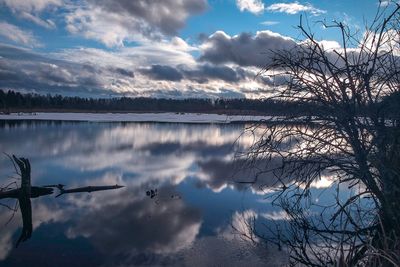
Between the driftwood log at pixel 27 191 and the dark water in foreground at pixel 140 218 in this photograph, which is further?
the driftwood log at pixel 27 191

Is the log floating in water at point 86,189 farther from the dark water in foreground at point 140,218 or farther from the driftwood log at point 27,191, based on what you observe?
the dark water in foreground at point 140,218

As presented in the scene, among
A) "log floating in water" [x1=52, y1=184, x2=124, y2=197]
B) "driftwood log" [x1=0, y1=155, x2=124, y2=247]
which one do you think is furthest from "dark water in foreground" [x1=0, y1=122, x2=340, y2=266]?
"log floating in water" [x1=52, y1=184, x2=124, y2=197]

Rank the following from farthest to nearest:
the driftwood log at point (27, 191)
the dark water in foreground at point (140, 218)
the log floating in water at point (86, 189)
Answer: the log floating in water at point (86, 189) → the driftwood log at point (27, 191) → the dark water in foreground at point (140, 218)

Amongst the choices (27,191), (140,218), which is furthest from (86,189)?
(140,218)

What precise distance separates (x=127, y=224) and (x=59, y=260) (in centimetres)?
234

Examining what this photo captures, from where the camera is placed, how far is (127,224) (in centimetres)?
953

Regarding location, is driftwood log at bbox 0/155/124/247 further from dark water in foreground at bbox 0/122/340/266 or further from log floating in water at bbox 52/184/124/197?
dark water in foreground at bbox 0/122/340/266

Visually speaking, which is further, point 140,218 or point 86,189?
point 86,189

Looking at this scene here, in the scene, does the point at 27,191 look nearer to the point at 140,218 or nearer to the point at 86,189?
the point at 86,189

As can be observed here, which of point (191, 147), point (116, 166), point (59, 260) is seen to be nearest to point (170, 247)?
point (59, 260)

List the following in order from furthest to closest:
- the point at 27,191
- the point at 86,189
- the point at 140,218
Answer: the point at 86,189 < the point at 27,191 < the point at 140,218

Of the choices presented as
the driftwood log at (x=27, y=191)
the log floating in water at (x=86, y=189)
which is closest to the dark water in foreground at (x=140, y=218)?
the driftwood log at (x=27, y=191)

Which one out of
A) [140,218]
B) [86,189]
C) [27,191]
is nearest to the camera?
[140,218]

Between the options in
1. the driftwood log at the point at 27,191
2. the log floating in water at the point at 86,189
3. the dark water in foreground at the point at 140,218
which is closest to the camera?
the dark water in foreground at the point at 140,218
